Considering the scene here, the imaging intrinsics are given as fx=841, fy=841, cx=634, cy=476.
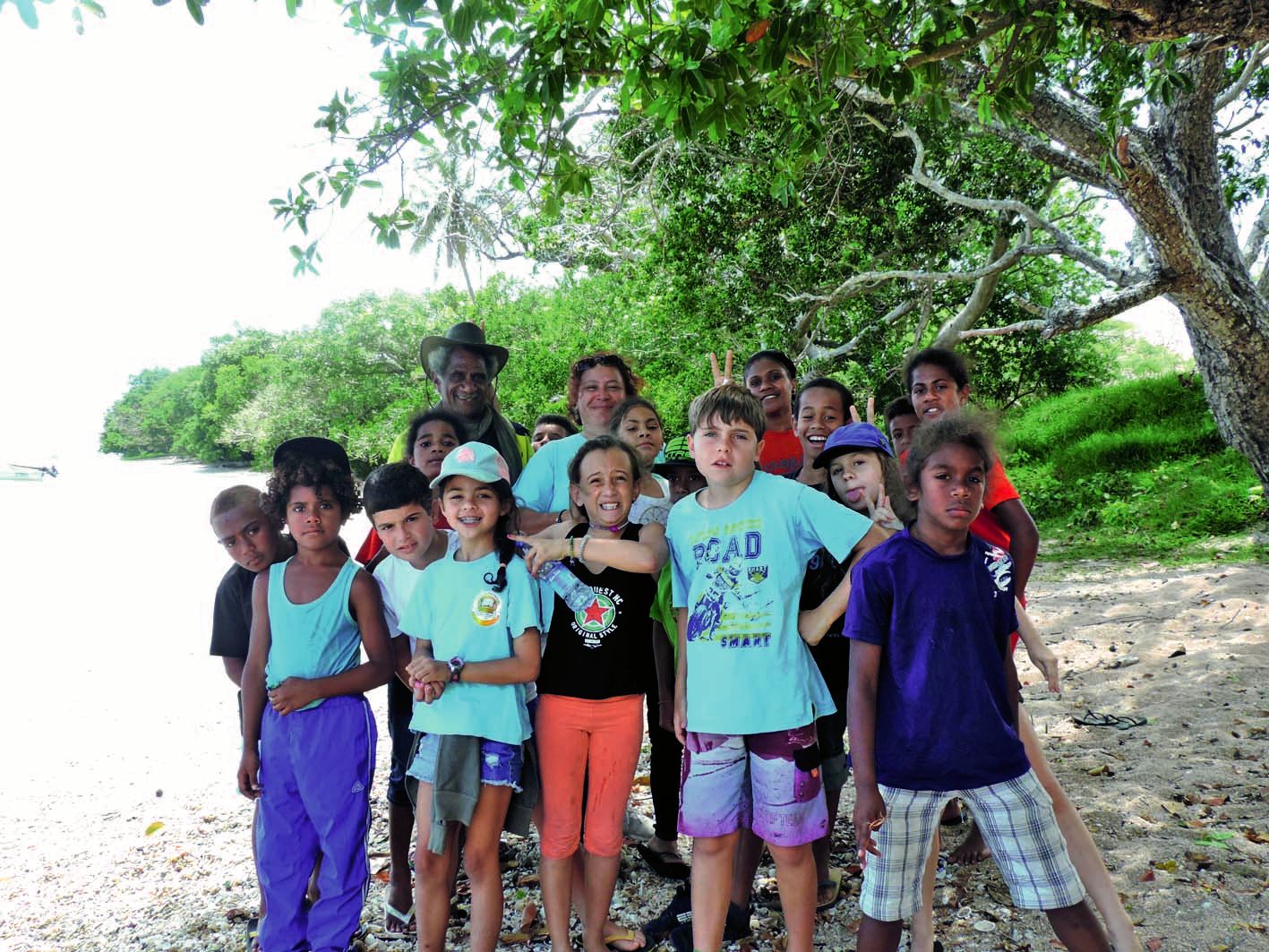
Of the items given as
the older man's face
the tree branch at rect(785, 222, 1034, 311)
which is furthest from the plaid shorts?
the tree branch at rect(785, 222, 1034, 311)

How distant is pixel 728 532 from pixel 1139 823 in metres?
2.24

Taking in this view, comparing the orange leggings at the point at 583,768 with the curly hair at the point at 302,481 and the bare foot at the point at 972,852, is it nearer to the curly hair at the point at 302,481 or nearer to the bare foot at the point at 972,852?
the curly hair at the point at 302,481

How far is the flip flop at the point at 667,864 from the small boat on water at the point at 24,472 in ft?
158

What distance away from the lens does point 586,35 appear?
3135 mm

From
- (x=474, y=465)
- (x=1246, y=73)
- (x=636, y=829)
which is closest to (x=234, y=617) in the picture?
(x=474, y=465)

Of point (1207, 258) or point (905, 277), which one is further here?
point (905, 277)

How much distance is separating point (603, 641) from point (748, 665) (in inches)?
19.6

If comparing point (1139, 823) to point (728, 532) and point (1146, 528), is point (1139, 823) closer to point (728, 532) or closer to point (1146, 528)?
point (728, 532)

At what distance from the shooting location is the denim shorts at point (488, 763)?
254 centimetres

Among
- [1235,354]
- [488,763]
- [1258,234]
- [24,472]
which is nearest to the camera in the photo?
[488,763]

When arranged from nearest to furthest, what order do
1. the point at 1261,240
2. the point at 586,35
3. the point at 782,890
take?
the point at 782,890, the point at 586,35, the point at 1261,240

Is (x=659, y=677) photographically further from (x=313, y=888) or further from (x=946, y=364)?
(x=946, y=364)

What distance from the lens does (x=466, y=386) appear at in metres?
3.80

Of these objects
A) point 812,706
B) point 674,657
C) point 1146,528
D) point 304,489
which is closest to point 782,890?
point 812,706
